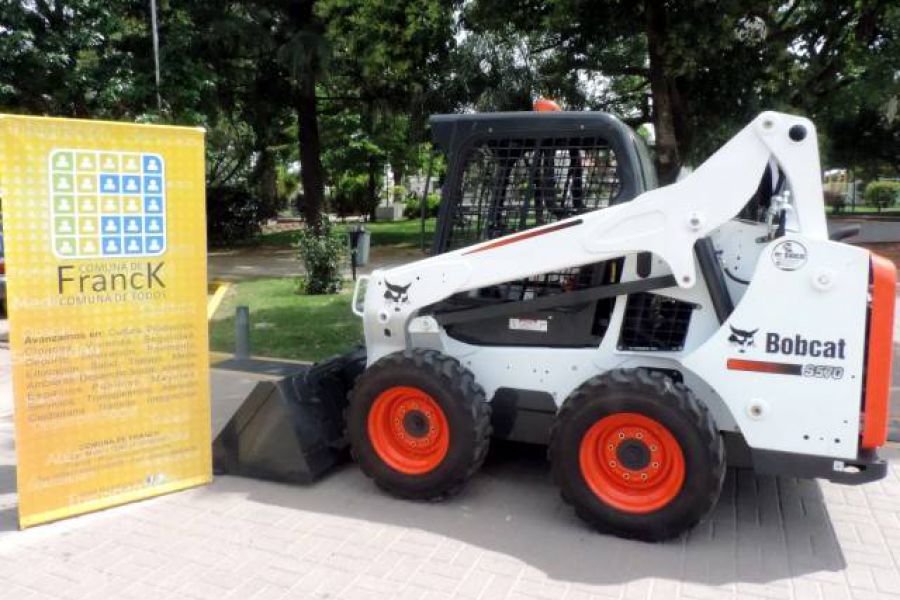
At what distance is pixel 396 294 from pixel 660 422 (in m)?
1.72

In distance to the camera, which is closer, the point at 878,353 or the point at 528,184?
the point at 878,353

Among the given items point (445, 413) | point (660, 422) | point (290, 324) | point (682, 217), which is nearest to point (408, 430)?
point (445, 413)

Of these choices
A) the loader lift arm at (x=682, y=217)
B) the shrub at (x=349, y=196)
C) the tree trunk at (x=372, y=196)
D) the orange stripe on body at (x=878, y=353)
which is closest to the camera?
the orange stripe on body at (x=878, y=353)

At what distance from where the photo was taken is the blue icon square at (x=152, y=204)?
171 inches

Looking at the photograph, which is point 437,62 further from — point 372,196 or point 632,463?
point 372,196

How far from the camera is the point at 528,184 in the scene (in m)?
4.54

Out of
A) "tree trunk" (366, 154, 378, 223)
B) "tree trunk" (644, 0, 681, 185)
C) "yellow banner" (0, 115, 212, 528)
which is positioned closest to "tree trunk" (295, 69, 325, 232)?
"tree trunk" (644, 0, 681, 185)

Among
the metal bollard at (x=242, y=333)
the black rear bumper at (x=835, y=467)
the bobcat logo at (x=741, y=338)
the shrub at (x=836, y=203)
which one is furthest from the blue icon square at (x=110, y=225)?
the shrub at (x=836, y=203)

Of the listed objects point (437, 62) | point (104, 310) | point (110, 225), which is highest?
point (437, 62)

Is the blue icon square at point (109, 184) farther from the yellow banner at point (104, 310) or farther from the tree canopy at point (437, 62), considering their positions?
the tree canopy at point (437, 62)

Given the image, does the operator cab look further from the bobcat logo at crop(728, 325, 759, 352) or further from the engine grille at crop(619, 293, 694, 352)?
the bobcat logo at crop(728, 325, 759, 352)

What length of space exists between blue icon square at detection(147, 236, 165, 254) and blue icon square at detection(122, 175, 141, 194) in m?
0.28

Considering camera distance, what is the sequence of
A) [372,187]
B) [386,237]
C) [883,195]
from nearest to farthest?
1. [386,237]
2. [372,187]
3. [883,195]

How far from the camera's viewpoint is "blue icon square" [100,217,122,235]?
13.8 feet
